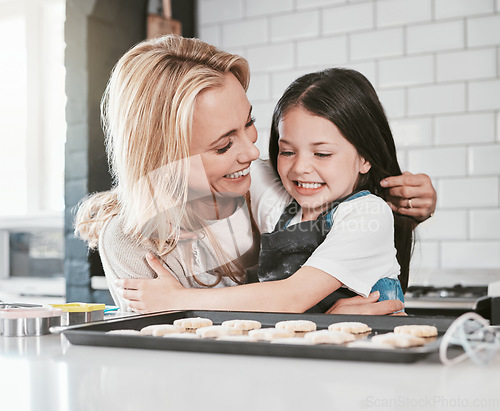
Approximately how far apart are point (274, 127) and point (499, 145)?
1.26 m

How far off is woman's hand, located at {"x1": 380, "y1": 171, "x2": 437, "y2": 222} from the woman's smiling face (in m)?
0.40

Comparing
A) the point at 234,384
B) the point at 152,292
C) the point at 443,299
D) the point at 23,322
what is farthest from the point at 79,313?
the point at 443,299

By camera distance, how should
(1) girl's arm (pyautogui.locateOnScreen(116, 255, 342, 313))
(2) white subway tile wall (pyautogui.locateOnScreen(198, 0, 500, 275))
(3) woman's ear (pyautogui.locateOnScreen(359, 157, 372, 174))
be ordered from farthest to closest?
1. (2) white subway tile wall (pyautogui.locateOnScreen(198, 0, 500, 275))
2. (3) woman's ear (pyautogui.locateOnScreen(359, 157, 372, 174))
3. (1) girl's arm (pyautogui.locateOnScreen(116, 255, 342, 313))

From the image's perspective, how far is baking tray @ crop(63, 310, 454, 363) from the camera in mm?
680

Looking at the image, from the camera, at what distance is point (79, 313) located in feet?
3.57

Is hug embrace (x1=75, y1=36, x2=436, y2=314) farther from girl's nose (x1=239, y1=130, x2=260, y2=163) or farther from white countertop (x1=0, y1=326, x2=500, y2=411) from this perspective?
white countertop (x1=0, y1=326, x2=500, y2=411)

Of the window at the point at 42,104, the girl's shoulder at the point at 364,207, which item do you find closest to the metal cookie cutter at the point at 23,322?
the girl's shoulder at the point at 364,207

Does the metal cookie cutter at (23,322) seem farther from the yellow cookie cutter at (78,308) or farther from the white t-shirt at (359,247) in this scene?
the white t-shirt at (359,247)

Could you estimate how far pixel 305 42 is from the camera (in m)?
2.89

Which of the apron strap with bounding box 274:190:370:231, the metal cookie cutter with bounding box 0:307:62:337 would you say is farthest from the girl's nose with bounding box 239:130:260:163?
the metal cookie cutter with bounding box 0:307:62:337

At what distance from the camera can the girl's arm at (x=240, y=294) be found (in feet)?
4.05

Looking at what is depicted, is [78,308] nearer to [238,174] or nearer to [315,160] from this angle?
[238,174]

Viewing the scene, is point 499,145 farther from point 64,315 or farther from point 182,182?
point 64,315

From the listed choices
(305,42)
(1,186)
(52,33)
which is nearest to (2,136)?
(1,186)
